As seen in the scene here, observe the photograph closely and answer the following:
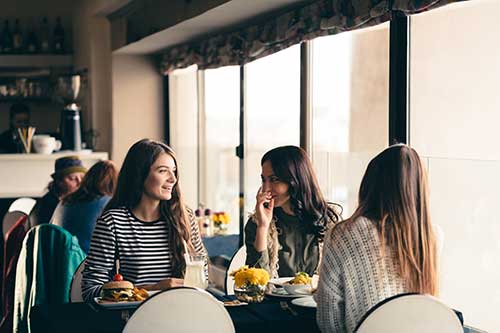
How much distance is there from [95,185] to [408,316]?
2.82 meters

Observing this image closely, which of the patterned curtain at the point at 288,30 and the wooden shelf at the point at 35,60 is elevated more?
the wooden shelf at the point at 35,60

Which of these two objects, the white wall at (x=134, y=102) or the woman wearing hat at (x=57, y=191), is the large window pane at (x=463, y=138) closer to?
the woman wearing hat at (x=57, y=191)

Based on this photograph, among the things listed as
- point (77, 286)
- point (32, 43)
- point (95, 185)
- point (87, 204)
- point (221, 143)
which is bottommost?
point (77, 286)

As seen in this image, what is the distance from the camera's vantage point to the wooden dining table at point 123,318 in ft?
9.75

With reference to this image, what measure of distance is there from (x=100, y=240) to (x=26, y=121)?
17.7 feet

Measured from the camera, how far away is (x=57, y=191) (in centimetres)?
570

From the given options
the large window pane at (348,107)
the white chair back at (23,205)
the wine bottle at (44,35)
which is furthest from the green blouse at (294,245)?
the wine bottle at (44,35)

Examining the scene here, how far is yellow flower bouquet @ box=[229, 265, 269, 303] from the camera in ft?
11.0

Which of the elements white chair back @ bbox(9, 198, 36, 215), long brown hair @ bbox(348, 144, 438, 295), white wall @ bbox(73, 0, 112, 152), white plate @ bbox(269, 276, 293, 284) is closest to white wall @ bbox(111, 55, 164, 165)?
white wall @ bbox(73, 0, 112, 152)

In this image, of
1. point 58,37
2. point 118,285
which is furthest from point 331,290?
point 58,37

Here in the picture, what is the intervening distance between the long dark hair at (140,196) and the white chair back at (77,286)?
0.96 ft

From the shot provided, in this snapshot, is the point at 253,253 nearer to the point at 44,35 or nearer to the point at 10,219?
the point at 10,219

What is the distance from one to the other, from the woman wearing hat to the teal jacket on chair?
1529 mm

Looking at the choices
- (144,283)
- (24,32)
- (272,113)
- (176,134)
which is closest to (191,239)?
(144,283)
